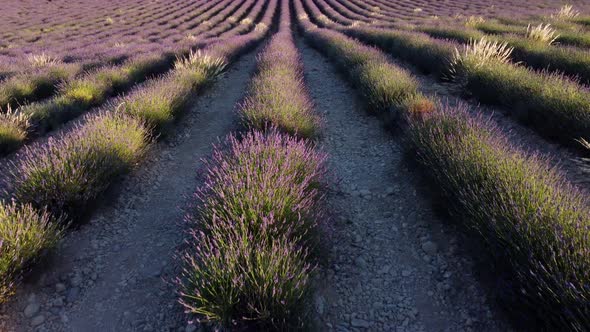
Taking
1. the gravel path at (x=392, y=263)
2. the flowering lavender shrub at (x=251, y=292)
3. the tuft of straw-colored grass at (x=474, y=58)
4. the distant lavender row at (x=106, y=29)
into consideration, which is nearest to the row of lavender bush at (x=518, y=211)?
the gravel path at (x=392, y=263)

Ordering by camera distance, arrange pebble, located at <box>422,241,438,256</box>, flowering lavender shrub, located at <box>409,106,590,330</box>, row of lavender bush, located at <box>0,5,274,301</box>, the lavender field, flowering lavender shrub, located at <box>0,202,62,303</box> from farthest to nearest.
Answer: pebble, located at <box>422,241,438,256</box> → row of lavender bush, located at <box>0,5,274,301</box> → flowering lavender shrub, located at <box>0,202,62,303</box> → the lavender field → flowering lavender shrub, located at <box>409,106,590,330</box>

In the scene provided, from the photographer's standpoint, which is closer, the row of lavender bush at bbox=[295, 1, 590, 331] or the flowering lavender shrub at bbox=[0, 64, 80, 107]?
the row of lavender bush at bbox=[295, 1, 590, 331]

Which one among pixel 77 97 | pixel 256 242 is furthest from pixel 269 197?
pixel 77 97

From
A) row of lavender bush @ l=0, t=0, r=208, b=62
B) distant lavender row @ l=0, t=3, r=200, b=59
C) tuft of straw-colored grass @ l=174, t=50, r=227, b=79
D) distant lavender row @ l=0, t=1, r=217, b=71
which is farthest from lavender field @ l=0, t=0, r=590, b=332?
distant lavender row @ l=0, t=3, r=200, b=59

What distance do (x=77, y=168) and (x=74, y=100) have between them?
171 inches

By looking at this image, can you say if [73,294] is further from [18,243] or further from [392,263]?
[392,263]

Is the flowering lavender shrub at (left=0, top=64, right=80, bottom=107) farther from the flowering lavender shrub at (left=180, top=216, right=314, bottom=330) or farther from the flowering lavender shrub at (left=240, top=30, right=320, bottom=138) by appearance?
→ the flowering lavender shrub at (left=180, top=216, right=314, bottom=330)

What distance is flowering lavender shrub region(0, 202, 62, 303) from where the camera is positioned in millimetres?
2881

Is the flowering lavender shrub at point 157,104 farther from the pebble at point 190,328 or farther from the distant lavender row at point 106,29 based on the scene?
the distant lavender row at point 106,29

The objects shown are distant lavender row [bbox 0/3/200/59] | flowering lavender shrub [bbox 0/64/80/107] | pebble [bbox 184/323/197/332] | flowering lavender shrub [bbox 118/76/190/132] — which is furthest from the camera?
distant lavender row [bbox 0/3/200/59]

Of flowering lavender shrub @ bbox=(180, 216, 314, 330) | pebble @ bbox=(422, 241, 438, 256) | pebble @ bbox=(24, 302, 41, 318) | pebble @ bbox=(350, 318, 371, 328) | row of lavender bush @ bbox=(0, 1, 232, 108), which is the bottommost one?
row of lavender bush @ bbox=(0, 1, 232, 108)

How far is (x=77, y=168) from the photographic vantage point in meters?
3.94

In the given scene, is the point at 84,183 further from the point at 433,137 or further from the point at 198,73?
the point at 198,73

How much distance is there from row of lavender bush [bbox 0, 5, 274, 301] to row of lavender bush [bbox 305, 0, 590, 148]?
5.83 meters
